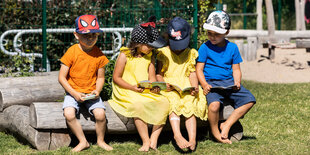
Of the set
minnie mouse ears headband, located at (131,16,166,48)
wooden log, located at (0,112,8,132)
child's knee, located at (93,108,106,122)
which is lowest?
wooden log, located at (0,112,8,132)

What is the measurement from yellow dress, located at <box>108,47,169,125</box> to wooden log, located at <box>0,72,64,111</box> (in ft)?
4.24

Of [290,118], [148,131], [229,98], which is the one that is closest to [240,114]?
[229,98]

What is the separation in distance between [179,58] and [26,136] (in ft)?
5.82

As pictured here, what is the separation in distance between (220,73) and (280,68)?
6296 mm

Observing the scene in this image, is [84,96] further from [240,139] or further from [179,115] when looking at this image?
[240,139]

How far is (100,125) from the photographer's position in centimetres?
461

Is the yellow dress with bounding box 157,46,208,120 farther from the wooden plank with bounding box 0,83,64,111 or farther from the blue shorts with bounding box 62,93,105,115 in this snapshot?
the wooden plank with bounding box 0,83,64,111

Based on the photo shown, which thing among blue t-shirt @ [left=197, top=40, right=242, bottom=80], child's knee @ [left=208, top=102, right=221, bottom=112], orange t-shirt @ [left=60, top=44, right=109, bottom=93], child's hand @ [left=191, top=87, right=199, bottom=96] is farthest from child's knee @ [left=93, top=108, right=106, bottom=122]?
blue t-shirt @ [left=197, top=40, right=242, bottom=80]

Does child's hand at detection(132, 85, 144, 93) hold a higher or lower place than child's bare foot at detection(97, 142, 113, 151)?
higher

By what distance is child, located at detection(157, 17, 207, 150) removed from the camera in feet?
15.1

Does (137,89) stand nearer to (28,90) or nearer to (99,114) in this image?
(99,114)

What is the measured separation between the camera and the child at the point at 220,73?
4805 mm

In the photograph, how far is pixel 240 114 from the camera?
190 inches

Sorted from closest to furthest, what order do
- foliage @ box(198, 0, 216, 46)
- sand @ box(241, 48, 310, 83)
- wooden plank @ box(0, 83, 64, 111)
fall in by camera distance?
1. wooden plank @ box(0, 83, 64, 111)
2. foliage @ box(198, 0, 216, 46)
3. sand @ box(241, 48, 310, 83)
